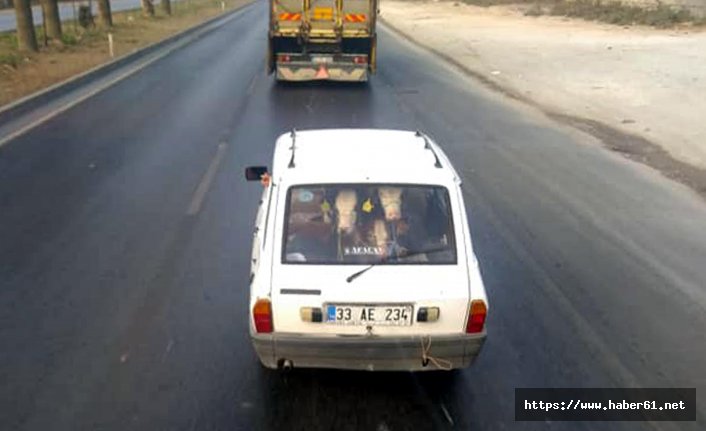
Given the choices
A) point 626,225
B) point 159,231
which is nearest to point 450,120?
point 626,225

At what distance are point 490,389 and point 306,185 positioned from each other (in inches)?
75.5

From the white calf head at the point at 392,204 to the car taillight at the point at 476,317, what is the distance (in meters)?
0.81

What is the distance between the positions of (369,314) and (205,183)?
6.06 meters

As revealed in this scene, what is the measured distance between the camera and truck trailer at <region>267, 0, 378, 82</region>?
62.8ft

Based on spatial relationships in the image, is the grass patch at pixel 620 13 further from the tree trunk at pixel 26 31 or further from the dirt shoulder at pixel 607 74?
A: the tree trunk at pixel 26 31

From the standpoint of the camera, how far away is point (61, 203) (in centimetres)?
880

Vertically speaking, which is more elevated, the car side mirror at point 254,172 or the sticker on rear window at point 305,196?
the sticker on rear window at point 305,196

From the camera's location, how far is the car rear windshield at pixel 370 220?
4598 millimetres

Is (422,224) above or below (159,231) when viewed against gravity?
above

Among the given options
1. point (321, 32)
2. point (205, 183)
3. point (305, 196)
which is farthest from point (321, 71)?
point (305, 196)

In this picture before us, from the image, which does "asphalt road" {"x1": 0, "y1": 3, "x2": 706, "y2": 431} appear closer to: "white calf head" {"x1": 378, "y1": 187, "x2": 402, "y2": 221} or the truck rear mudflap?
"white calf head" {"x1": 378, "y1": 187, "x2": 402, "y2": 221}

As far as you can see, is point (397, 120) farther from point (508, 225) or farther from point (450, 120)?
point (508, 225)

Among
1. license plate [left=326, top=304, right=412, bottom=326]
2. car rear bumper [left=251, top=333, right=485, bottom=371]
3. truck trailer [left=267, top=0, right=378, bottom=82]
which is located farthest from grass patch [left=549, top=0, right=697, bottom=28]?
license plate [left=326, top=304, right=412, bottom=326]

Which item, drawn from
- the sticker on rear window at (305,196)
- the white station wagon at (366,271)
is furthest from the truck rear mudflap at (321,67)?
the sticker on rear window at (305,196)
